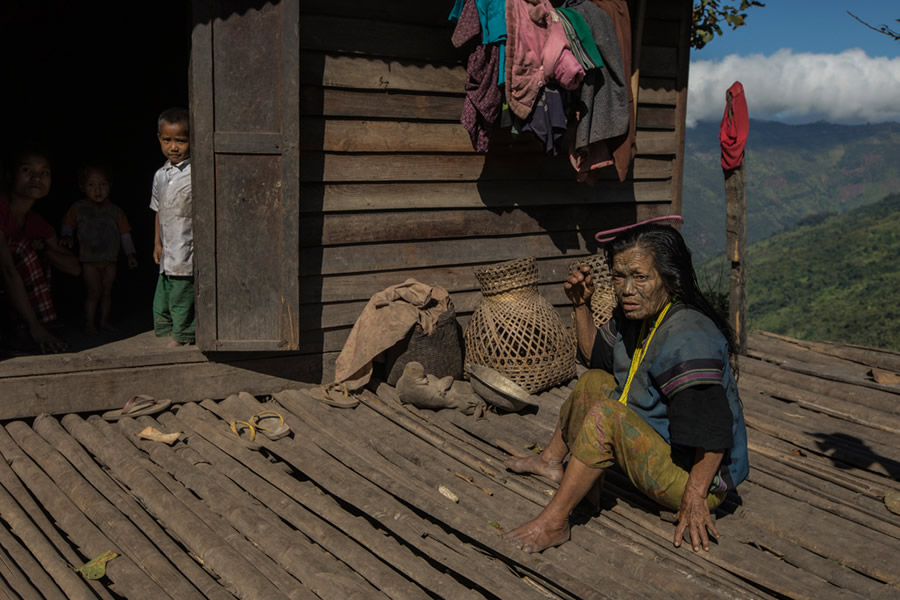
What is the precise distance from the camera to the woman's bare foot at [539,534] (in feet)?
10.7

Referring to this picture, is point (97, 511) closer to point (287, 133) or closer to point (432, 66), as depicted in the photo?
point (287, 133)

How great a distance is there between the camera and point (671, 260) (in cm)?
329

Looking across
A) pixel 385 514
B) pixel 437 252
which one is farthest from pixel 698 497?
pixel 437 252

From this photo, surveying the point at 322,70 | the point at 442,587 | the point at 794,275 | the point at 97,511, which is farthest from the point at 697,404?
the point at 794,275

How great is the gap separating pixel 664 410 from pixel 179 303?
3197mm

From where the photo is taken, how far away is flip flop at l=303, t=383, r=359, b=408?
5016 millimetres

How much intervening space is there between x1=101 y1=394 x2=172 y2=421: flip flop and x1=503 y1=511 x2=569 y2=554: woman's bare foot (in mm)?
2506

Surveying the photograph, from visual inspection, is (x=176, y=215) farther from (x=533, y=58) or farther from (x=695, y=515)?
(x=695, y=515)

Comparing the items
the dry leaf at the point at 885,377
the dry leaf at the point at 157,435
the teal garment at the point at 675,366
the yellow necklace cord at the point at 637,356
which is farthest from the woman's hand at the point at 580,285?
the dry leaf at the point at 885,377

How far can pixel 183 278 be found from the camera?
5195 millimetres

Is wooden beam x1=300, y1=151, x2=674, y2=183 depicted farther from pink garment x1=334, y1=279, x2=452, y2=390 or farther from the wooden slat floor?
the wooden slat floor

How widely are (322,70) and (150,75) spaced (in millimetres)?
3194

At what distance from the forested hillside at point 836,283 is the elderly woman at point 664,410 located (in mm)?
35220

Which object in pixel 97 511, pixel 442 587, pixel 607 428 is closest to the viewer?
pixel 442 587
